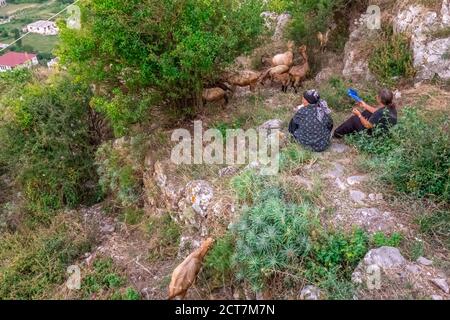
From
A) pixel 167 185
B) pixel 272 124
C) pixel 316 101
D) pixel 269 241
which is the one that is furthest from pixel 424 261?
pixel 167 185

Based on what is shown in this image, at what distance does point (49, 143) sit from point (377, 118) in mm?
5487

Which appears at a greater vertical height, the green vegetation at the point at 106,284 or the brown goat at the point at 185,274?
the brown goat at the point at 185,274

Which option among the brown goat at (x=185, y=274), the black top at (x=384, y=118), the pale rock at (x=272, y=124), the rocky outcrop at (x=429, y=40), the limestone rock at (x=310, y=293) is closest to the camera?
the limestone rock at (x=310, y=293)

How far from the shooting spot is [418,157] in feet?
15.0

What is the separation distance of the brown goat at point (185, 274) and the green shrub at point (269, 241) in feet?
1.49

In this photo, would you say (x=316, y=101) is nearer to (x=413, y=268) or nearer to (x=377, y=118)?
(x=377, y=118)

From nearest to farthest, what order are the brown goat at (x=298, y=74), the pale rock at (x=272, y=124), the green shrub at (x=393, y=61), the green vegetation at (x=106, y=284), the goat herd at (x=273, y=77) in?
the green vegetation at (x=106, y=284) < the pale rock at (x=272, y=124) < the green shrub at (x=393, y=61) < the goat herd at (x=273, y=77) < the brown goat at (x=298, y=74)

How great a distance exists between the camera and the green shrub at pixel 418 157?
4410mm

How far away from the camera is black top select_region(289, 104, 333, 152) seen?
546cm

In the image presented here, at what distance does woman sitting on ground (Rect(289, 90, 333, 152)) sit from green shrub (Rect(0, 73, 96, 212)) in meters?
4.00

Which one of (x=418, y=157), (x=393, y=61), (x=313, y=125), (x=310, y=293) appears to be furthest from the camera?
(x=393, y=61)

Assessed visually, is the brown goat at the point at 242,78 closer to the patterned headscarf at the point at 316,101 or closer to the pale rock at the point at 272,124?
the pale rock at the point at 272,124

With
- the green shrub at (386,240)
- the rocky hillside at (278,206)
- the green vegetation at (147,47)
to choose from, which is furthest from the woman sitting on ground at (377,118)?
the green vegetation at (147,47)

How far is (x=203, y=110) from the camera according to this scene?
684 cm
